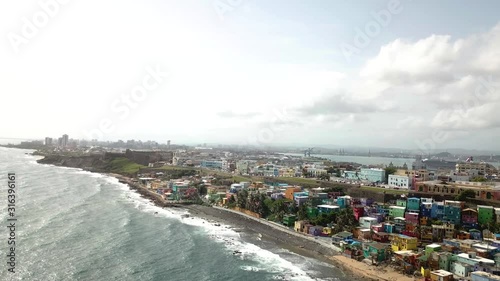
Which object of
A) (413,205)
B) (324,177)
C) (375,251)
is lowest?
(375,251)

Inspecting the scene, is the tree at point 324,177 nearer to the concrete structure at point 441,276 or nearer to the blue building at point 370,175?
the blue building at point 370,175

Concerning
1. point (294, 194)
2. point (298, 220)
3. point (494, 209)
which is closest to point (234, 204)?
point (294, 194)

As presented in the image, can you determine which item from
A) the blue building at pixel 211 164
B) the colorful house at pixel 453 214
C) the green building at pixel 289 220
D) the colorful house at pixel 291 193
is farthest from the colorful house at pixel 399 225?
the blue building at pixel 211 164

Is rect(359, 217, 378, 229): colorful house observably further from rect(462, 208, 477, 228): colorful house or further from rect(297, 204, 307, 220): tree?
rect(462, 208, 477, 228): colorful house

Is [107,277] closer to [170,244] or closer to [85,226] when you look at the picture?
[170,244]

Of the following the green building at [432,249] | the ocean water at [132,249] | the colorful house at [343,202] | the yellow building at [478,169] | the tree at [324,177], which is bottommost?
the ocean water at [132,249]

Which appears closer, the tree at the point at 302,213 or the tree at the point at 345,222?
the tree at the point at 345,222

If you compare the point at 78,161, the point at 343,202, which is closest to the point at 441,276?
the point at 343,202

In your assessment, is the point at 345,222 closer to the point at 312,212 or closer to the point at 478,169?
the point at 312,212
